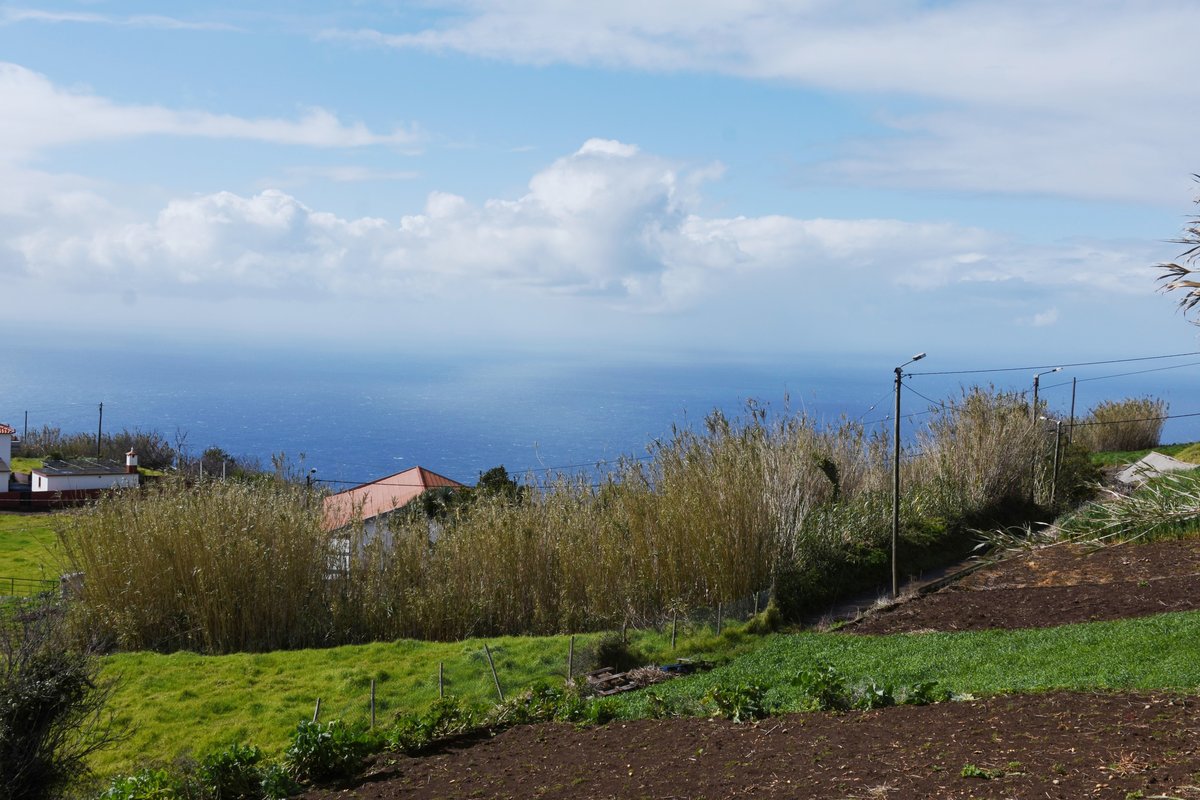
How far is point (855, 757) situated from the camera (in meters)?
6.95

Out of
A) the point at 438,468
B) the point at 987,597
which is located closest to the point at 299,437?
the point at 438,468

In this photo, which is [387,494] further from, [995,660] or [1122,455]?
[1122,455]

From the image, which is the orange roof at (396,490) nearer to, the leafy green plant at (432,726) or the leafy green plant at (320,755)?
the leafy green plant at (432,726)

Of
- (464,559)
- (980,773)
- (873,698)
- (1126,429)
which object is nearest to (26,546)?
(464,559)

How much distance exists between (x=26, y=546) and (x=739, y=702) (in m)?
27.2

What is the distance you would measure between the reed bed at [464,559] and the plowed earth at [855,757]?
7.75 meters

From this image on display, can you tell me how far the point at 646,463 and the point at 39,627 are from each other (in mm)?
11713

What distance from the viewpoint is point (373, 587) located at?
17906mm

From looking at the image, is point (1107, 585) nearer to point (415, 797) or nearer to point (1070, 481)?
point (415, 797)

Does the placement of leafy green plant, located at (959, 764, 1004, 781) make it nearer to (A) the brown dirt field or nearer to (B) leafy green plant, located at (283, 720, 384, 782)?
(B) leafy green plant, located at (283, 720, 384, 782)

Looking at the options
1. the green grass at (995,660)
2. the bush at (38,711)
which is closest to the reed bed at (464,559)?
the green grass at (995,660)

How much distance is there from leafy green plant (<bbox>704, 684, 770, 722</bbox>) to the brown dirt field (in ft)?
19.6

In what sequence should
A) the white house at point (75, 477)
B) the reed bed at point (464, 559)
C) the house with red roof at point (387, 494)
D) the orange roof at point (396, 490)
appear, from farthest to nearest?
the white house at point (75, 477)
the orange roof at point (396, 490)
the house with red roof at point (387, 494)
the reed bed at point (464, 559)

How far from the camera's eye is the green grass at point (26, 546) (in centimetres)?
2431
